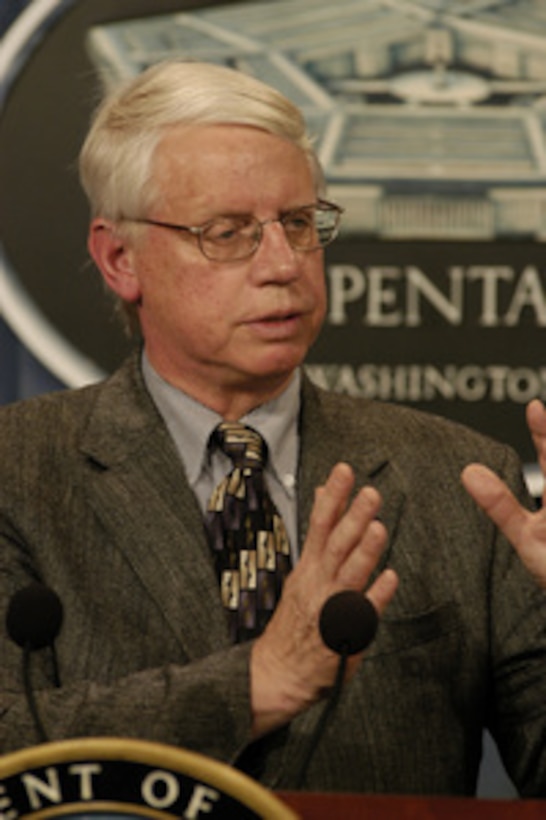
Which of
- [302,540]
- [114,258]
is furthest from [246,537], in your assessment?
[114,258]

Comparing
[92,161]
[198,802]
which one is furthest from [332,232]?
[198,802]

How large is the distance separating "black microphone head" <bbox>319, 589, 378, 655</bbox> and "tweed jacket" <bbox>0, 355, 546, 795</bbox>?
0.30 m

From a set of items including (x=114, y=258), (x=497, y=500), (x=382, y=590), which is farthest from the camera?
(x=114, y=258)

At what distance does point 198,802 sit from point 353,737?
2.33 feet

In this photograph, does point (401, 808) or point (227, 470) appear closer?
point (401, 808)

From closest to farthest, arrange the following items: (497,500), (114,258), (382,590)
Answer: (382,590) < (497,500) < (114,258)

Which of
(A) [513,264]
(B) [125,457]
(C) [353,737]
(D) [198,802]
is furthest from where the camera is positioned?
(A) [513,264]

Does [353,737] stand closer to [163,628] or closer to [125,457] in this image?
[163,628]

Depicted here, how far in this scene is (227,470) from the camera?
192cm

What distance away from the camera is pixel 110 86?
100 inches

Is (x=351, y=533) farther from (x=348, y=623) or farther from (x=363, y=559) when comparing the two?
(x=348, y=623)

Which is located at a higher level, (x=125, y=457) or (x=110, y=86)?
(x=110, y=86)

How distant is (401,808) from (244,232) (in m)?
0.81

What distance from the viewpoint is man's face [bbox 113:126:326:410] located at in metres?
1.84
